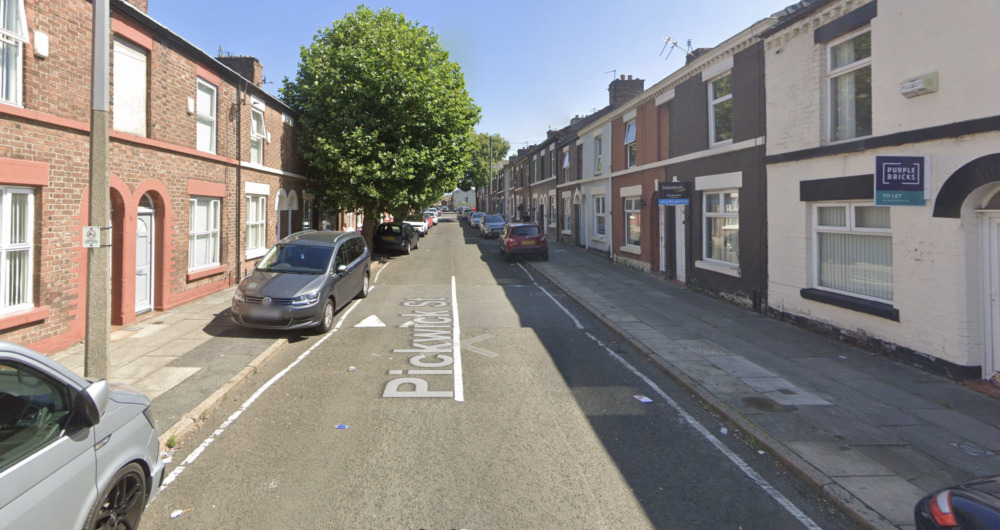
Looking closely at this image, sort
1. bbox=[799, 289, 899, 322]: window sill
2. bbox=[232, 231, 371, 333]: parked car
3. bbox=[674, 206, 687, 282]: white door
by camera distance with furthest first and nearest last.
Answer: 1. bbox=[674, 206, 687, 282]: white door
2. bbox=[232, 231, 371, 333]: parked car
3. bbox=[799, 289, 899, 322]: window sill

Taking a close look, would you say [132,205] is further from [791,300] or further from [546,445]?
[791,300]

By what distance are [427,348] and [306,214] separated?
14.1 m

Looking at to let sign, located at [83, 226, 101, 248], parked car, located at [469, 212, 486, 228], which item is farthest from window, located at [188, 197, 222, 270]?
parked car, located at [469, 212, 486, 228]

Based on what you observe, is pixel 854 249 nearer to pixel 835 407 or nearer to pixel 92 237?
pixel 835 407

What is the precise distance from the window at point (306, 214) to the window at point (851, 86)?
693 inches

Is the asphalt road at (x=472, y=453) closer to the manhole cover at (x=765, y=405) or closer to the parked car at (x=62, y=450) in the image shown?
the manhole cover at (x=765, y=405)

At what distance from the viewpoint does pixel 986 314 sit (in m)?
7.43

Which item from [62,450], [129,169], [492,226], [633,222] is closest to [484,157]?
[492,226]

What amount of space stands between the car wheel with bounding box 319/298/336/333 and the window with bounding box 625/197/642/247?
39.2ft

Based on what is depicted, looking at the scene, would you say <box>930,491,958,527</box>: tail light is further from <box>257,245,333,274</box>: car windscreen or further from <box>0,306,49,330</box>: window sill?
<box>0,306,49,330</box>: window sill

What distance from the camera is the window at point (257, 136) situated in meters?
16.7

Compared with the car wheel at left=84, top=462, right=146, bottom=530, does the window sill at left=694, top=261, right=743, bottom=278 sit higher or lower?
higher

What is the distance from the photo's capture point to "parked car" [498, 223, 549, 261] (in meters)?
22.7

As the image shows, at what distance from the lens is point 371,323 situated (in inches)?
464
